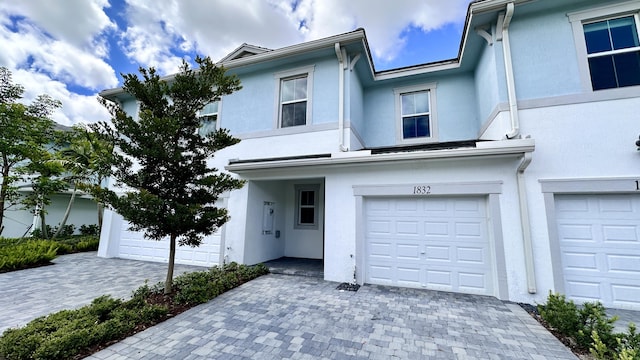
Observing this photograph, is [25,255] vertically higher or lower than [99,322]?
higher

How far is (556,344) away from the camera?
320cm

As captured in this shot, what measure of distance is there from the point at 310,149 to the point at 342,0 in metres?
5.42

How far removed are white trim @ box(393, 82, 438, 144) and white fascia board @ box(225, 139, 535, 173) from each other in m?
2.53

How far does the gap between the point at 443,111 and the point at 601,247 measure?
4795 millimetres

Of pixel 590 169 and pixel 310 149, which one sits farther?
pixel 310 149

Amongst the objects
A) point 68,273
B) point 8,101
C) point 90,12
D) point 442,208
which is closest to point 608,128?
point 442,208

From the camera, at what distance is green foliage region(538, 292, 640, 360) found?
2.60 meters

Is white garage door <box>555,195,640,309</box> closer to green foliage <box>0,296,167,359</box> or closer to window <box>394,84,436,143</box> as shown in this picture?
window <box>394,84,436,143</box>

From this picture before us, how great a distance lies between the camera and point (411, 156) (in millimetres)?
5445

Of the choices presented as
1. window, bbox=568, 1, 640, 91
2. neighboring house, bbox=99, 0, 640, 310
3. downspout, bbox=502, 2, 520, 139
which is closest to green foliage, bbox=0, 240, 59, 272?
neighboring house, bbox=99, 0, 640, 310

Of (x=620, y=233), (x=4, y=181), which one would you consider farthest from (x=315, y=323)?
(x=4, y=181)

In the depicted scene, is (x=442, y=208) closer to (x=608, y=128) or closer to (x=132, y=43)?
(x=608, y=128)

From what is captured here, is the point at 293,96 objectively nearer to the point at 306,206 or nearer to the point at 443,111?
the point at 306,206

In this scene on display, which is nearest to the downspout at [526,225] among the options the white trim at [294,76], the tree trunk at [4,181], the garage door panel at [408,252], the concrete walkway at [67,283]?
the garage door panel at [408,252]
